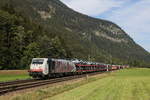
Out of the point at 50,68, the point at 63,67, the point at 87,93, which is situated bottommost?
the point at 87,93

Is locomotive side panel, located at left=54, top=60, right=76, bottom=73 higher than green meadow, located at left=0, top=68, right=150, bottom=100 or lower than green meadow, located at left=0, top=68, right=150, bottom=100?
higher

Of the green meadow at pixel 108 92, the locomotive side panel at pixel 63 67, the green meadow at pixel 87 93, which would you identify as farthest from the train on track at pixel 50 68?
the green meadow at pixel 108 92

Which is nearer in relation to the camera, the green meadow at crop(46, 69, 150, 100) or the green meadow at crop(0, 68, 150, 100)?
the green meadow at crop(0, 68, 150, 100)

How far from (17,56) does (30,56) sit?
14.3 ft

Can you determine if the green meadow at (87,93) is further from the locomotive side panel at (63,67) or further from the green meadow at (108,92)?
the locomotive side panel at (63,67)

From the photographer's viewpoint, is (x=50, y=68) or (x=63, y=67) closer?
(x=50, y=68)

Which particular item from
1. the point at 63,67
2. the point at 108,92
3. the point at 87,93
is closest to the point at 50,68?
the point at 63,67

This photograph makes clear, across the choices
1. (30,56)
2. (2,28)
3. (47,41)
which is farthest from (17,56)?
(47,41)

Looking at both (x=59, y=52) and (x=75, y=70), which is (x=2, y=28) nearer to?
(x=59, y=52)

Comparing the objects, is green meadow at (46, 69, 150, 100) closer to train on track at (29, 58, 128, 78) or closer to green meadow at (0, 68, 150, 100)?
green meadow at (0, 68, 150, 100)

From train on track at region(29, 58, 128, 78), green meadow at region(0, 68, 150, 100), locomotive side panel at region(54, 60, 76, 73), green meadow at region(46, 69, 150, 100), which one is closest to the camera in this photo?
green meadow at region(0, 68, 150, 100)

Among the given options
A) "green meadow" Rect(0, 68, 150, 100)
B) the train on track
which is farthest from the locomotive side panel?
"green meadow" Rect(0, 68, 150, 100)

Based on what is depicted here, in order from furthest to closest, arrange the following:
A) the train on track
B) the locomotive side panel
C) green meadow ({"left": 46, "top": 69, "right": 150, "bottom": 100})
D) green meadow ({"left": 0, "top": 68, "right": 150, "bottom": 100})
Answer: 1. the locomotive side panel
2. the train on track
3. green meadow ({"left": 46, "top": 69, "right": 150, "bottom": 100})
4. green meadow ({"left": 0, "top": 68, "right": 150, "bottom": 100})

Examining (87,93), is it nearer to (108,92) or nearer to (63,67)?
(108,92)
